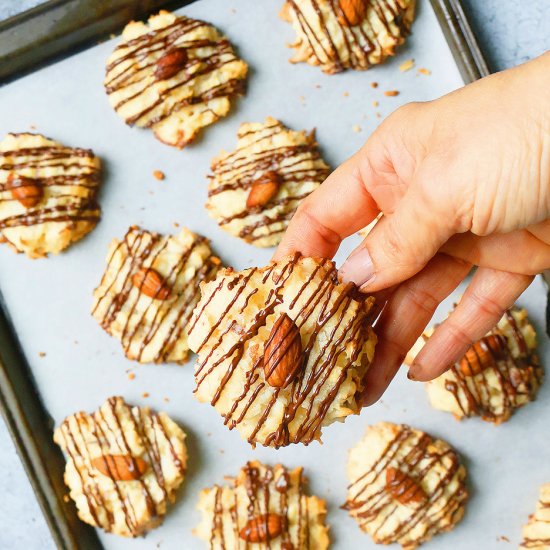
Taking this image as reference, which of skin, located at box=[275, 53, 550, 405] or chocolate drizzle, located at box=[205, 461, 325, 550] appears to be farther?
chocolate drizzle, located at box=[205, 461, 325, 550]

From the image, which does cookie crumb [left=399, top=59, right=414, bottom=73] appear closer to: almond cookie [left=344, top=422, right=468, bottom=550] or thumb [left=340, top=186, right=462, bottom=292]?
thumb [left=340, top=186, right=462, bottom=292]

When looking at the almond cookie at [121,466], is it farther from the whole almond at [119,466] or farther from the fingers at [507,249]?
the fingers at [507,249]

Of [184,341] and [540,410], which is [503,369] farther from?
[184,341]

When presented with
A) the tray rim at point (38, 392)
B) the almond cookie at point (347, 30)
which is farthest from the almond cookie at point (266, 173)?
the tray rim at point (38, 392)

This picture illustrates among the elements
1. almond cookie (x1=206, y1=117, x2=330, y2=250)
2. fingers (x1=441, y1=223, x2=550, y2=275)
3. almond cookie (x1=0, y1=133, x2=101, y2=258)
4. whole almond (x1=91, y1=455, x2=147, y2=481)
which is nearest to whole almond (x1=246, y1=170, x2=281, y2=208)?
almond cookie (x1=206, y1=117, x2=330, y2=250)

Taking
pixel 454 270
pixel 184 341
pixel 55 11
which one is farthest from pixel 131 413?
pixel 55 11

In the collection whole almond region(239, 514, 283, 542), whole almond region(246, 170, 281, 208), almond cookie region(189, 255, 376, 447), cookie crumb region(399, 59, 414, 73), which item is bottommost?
whole almond region(239, 514, 283, 542)
